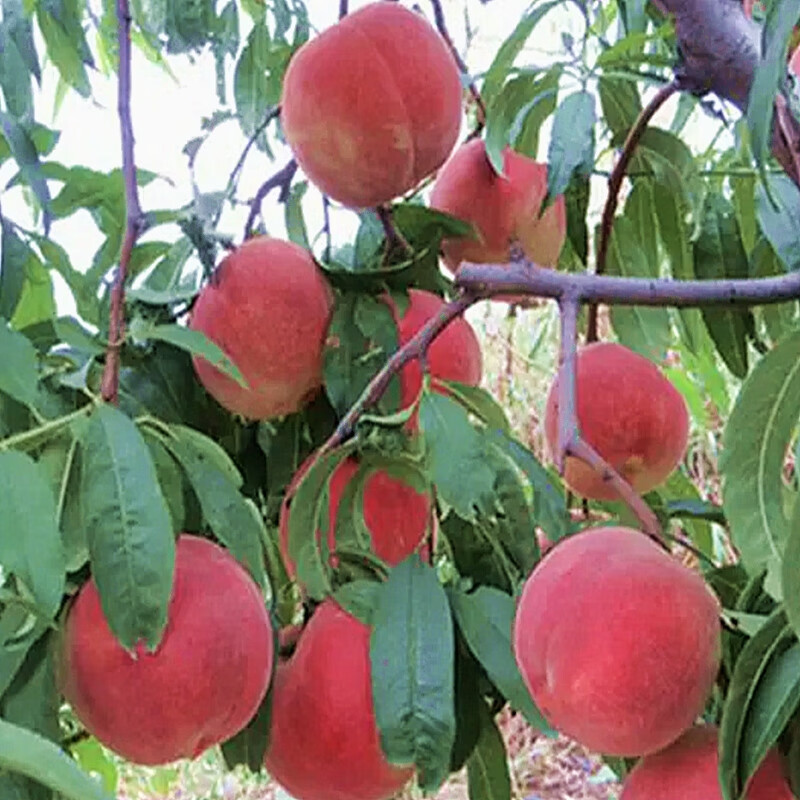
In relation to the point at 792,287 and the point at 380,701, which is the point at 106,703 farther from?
the point at 792,287

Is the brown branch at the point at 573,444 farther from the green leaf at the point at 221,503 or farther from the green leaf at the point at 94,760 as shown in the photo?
the green leaf at the point at 94,760

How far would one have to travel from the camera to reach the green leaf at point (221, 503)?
0.49 metres

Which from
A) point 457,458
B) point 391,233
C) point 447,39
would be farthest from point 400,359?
point 447,39

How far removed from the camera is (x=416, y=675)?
48 cm

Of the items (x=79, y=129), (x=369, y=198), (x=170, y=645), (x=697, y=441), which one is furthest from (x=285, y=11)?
(x=697, y=441)

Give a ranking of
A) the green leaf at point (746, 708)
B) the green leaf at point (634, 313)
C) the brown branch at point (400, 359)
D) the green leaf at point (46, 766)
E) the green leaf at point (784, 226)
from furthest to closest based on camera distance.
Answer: the green leaf at point (634, 313) < the green leaf at point (784, 226) < the brown branch at point (400, 359) < the green leaf at point (746, 708) < the green leaf at point (46, 766)

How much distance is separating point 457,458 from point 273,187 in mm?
245

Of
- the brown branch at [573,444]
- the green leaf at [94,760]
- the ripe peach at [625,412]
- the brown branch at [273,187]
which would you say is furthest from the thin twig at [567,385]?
the green leaf at [94,760]

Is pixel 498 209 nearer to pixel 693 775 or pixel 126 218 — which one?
pixel 126 218

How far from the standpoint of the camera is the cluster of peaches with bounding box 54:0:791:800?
442mm

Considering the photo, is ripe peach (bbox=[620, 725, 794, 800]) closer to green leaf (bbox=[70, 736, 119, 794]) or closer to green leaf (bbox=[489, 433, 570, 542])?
green leaf (bbox=[489, 433, 570, 542])

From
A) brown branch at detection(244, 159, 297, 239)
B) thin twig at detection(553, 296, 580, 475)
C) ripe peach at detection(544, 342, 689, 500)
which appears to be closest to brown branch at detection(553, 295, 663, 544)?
thin twig at detection(553, 296, 580, 475)

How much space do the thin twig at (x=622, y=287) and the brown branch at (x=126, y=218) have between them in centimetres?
12

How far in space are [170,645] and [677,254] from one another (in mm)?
378
